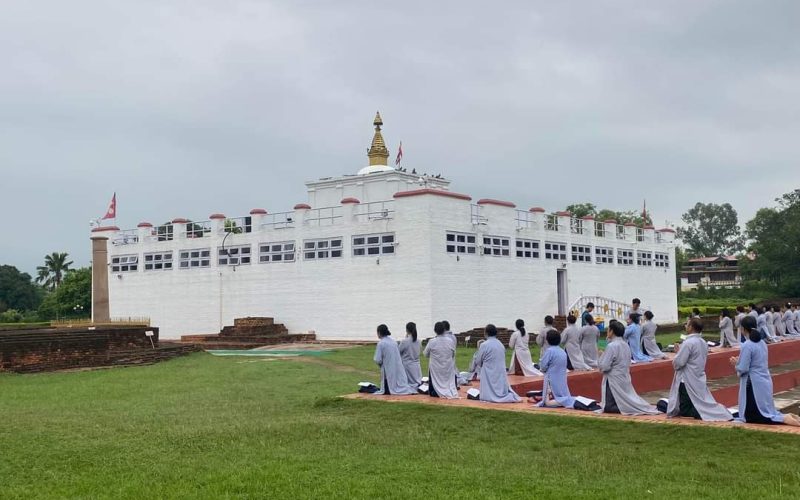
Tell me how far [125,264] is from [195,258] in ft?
14.5

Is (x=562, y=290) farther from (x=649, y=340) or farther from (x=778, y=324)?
(x=649, y=340)

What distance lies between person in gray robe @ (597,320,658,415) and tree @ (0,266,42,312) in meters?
65.1

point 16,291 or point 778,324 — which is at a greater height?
point 16,291

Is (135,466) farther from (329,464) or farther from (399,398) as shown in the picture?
(399,398)

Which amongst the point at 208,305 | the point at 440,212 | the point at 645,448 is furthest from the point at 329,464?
the point at 208,305

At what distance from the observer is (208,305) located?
32.2 m

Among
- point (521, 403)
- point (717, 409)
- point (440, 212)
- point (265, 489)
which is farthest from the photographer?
point (440, 212)

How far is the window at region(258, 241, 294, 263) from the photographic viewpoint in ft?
99.1

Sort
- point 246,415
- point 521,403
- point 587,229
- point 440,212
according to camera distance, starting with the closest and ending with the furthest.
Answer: point 246,415 → point 521,403 → point 440,212 → point 587,229

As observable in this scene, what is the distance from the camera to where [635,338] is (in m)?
18.0

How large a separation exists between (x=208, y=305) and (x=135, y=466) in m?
24.7

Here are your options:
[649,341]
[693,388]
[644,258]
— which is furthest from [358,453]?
[644,258]

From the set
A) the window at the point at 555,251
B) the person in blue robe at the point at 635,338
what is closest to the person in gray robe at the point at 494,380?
the person in blue robe at the point at 635,338

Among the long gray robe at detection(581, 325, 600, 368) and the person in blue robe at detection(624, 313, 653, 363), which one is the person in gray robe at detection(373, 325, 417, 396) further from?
the person in blue robe at detection(624, 313, 653, 363)
